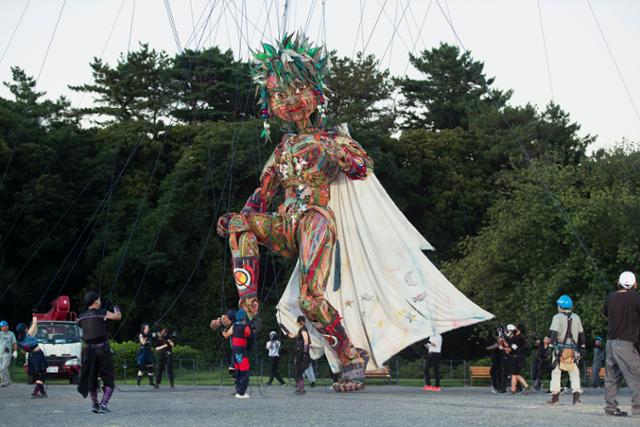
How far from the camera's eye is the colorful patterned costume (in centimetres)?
2012

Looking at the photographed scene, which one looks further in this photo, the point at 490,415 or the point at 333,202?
the point at 333,202

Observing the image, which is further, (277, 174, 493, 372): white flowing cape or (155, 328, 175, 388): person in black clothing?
(155, 328, 175, 388): person in black clothing

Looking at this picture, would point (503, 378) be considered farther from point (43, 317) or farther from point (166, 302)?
point (166, 302)

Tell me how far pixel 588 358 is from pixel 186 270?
62.0ft

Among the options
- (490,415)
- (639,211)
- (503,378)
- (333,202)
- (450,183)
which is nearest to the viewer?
(490,415)

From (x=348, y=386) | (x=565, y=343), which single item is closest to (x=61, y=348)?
(x=348, y=386)

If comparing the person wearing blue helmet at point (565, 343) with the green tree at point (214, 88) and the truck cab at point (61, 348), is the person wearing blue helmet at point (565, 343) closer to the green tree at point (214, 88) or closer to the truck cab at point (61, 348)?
the truck cab at point (61, 348)

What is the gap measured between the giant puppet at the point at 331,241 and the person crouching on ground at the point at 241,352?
20.2 inches

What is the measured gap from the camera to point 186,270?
160 feet

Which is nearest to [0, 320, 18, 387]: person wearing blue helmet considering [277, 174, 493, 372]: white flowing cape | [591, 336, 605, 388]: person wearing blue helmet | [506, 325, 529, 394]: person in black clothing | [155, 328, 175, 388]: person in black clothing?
[155, 328, 175, 388]: person in black clothing

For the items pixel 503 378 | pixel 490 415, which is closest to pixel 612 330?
pixel 490 415

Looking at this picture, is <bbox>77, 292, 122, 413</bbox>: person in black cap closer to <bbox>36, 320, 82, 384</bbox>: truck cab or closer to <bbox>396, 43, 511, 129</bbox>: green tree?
<bbox>36, 320, 82, 384</bbox>: truck cab

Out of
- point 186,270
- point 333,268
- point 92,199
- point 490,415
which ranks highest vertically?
point 92,199

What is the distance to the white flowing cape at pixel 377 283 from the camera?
21.5 metres
